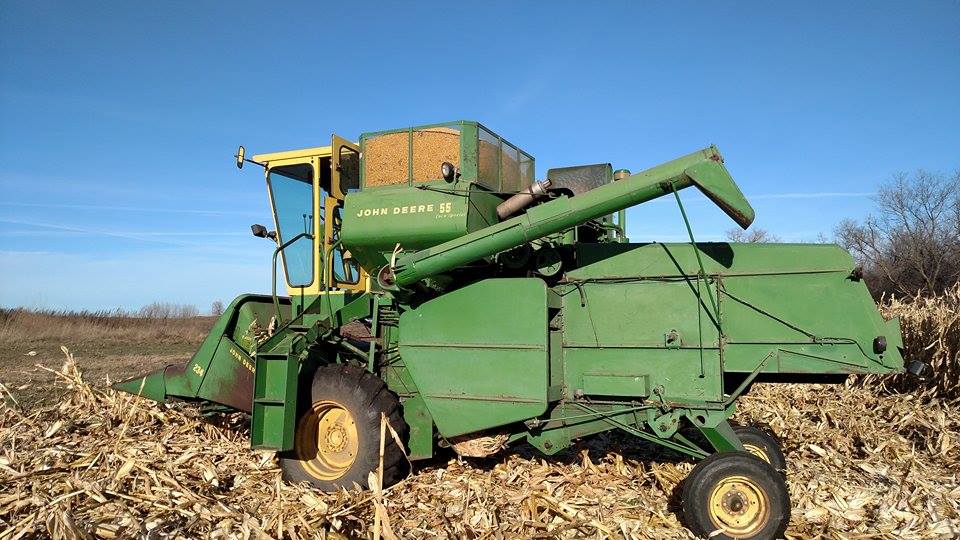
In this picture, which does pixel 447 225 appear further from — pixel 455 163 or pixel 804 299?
pixel 804 299

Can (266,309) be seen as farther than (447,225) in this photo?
Yes

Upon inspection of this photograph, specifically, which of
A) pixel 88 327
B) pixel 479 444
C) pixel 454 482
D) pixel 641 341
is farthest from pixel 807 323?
pixel 88 327

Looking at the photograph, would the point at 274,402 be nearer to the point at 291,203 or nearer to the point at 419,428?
the point at 419,428

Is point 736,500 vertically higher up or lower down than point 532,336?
lower down

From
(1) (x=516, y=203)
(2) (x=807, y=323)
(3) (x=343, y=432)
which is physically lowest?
(3) (x=343, y=432)

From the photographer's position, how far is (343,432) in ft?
19.0

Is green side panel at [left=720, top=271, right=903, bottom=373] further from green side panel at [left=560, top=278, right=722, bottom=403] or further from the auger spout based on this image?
the auger spout

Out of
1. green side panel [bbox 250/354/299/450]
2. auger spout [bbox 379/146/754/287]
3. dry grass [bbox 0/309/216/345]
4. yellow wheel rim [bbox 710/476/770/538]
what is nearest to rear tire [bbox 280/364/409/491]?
green side panel [bbox 250/354/299/450]

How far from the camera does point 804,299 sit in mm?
4969

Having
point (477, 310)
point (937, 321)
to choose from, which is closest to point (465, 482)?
point (477, 310)

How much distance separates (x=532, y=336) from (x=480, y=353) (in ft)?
1.66

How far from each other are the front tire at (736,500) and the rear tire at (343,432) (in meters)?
2.48

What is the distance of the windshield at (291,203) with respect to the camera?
7.07m

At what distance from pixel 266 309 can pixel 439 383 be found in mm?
2495
